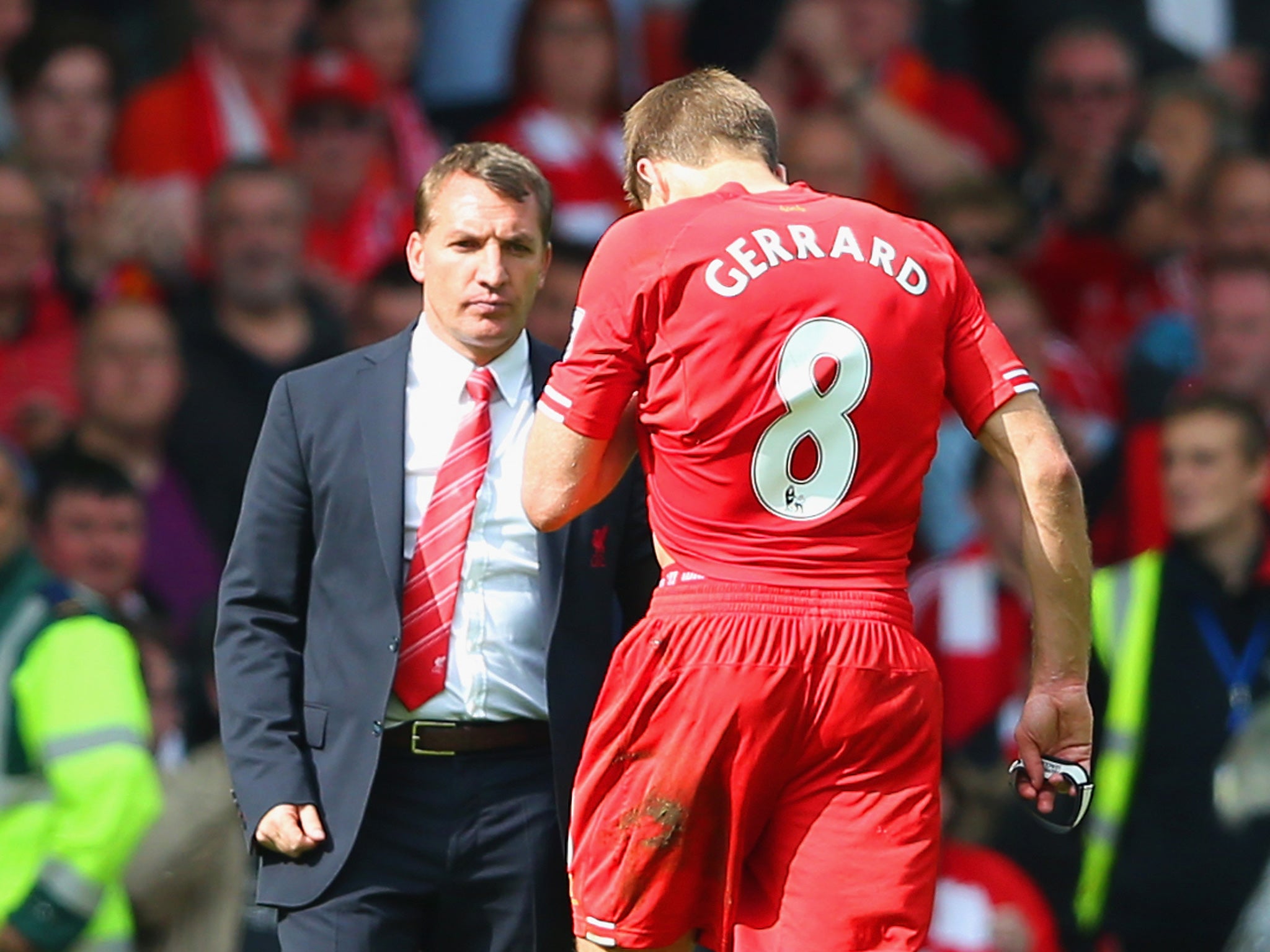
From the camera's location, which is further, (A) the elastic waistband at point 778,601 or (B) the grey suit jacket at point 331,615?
(B) the grey suit jacket at point 331,615

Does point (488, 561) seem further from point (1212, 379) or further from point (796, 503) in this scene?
point (1212, 379)

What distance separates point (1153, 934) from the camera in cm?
698

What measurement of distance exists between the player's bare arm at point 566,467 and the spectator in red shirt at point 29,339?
12.8ft

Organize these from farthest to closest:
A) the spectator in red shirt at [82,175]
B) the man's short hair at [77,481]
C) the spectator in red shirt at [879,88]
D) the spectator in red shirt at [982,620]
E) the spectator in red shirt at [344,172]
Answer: the spectator in red shirt at [879,88], the spectator in red shirt at [344,172], the spectator in red shirt at [82,175], the spectator in red shirt at [982,620], the man's short hair at [77,481]

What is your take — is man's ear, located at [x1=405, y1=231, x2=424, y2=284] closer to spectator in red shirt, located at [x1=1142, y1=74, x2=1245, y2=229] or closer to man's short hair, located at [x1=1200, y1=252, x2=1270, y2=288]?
man's short hair, located at [x1=1200, y1=252, x2=1270, y2=288]

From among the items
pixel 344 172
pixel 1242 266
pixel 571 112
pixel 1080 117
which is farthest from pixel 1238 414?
pixel 344 172

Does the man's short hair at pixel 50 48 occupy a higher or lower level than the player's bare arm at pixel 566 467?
higher

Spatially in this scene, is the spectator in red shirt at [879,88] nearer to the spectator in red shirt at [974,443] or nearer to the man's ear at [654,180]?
the spectator in red shirt at [974,443]

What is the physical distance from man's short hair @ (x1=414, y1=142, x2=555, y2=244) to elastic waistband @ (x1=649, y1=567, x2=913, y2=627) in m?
0.98

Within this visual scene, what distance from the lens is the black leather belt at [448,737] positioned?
429cm

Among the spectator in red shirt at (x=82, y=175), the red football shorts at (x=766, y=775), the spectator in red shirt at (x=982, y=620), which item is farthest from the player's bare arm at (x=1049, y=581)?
the spectator in red shirt at (x=82, y=175)

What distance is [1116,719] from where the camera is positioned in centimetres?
707

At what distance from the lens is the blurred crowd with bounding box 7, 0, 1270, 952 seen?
23.2 ft

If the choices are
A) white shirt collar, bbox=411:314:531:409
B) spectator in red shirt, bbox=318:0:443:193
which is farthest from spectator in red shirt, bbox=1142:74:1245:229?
white shirt collar, bbox=411:314:531:409
